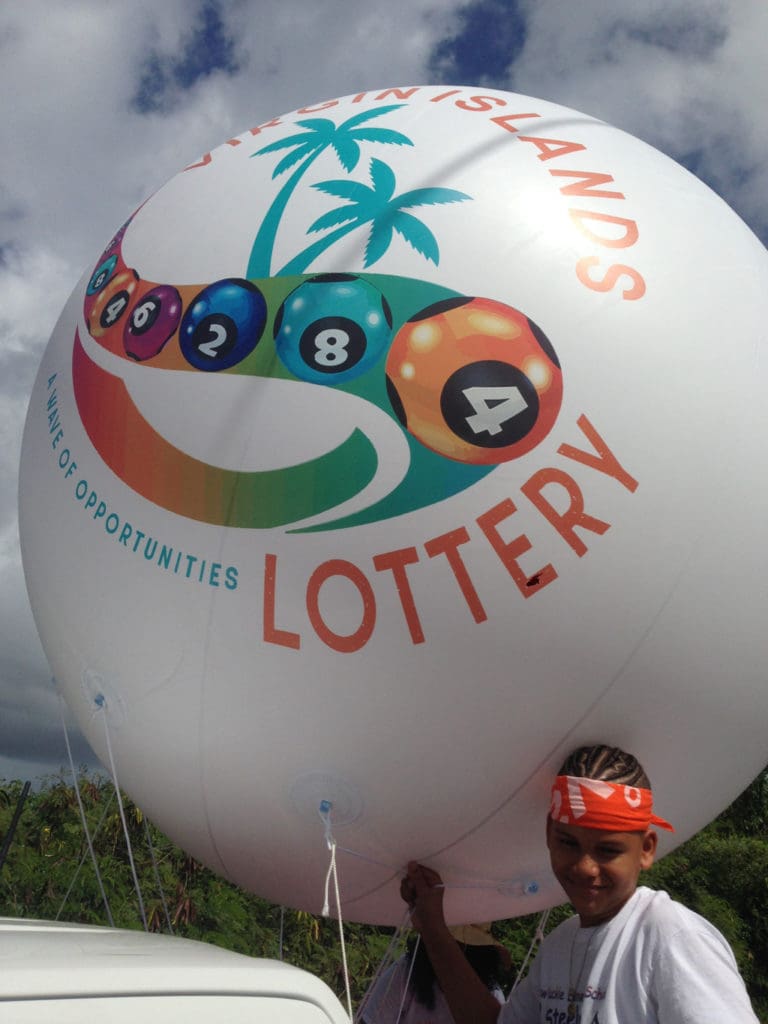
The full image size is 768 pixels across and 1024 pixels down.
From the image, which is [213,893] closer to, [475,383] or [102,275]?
[102,275]

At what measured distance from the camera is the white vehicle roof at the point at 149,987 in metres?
1.12

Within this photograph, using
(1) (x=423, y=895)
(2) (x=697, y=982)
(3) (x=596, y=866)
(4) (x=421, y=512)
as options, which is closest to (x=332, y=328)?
(4) (x=421, y=512)

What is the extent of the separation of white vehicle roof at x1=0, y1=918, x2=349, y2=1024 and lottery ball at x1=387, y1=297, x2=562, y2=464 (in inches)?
55.9

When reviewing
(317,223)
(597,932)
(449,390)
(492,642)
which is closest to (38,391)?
(317,223)

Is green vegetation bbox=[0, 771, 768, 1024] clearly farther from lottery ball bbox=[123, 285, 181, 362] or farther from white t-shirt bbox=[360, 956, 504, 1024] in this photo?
lottery ball bbox=[123, 285, 181, 362]

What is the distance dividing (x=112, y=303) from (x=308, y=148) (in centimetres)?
85

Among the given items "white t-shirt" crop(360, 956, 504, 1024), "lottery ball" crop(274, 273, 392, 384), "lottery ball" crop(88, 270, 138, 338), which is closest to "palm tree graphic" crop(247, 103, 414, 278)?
"lottery ball" crop(274, 273, 392, 384)

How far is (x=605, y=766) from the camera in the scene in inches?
95.4

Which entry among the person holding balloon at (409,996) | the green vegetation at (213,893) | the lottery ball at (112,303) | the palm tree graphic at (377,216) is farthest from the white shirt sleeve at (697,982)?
the green vegetation at (213,893)

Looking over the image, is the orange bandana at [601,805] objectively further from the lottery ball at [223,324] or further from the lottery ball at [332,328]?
the lottery ball at [223,324]

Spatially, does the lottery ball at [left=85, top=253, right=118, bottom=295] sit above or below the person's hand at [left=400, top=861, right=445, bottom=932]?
above

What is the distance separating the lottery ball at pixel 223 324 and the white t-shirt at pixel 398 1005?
91.1 inches

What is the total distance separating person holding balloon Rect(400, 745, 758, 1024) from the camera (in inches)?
73.9

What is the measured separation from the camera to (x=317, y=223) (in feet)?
9.05
